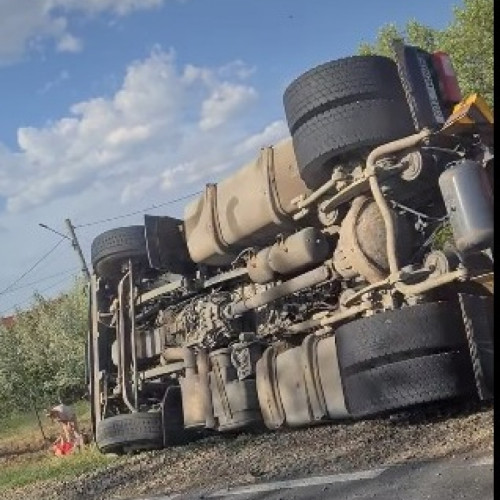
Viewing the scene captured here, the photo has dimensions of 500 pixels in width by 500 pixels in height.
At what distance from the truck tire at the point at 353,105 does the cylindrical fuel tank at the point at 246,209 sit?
752 mm

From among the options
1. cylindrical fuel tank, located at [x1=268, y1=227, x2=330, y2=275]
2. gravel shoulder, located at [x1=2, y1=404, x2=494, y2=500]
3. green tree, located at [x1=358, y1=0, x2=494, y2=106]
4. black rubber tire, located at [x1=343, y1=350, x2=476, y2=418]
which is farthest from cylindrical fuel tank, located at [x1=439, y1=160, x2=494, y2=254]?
green tree, located at [x1=358, y1=0, x2=494, y2=106]

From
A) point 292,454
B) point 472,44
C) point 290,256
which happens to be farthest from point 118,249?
point 472,44

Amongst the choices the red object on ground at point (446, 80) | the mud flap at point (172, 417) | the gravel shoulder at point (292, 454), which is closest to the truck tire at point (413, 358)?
the gravel shoulder at point (292, 454)

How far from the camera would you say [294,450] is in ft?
19.6

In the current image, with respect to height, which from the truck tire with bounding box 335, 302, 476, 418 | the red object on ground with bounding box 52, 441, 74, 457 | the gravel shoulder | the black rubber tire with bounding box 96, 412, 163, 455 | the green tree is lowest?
the red object on ground with bounding box 52, 441, 74, 457

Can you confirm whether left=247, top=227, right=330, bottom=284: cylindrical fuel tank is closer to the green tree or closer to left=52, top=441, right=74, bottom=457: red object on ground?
left=52, top=441, right=74, bottom=457: red object on ground

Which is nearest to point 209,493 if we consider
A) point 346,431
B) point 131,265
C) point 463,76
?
point 346,431

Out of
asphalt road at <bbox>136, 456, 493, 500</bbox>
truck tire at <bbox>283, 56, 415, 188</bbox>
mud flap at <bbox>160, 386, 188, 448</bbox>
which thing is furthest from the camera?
mud flap at <bbox>160, 386, 188, 448</bbox>

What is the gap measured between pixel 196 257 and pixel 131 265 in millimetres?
1514

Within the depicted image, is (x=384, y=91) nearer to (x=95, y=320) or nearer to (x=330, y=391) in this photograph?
(x=330, y=391)

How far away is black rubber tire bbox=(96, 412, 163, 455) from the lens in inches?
323

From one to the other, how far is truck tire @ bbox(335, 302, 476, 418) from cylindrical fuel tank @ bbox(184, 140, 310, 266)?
5.37ft

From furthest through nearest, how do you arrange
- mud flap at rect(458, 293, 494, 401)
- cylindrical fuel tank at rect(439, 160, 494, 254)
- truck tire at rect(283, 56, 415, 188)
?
1. truck tire at rect(283, 56, 415, 188)
2. mud flap at rect(458, 293, 494, 401)
3. cylindrical fuel tank at rect(439, 160, 494, 254)

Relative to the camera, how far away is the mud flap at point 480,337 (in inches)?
185
